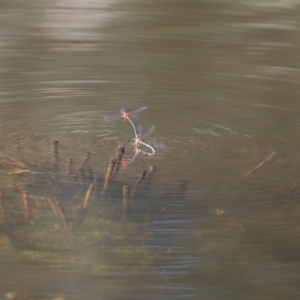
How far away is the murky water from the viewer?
1602mm

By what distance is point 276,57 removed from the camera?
3406mm

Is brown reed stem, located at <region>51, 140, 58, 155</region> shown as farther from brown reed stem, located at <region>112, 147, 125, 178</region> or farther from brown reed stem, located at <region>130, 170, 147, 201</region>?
brown reed stem, located at <region>130, 170, 147, 201</region>

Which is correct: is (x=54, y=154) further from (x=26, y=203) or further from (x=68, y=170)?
(x=26, y=203)

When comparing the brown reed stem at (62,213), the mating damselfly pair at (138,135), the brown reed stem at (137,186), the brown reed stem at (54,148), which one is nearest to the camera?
the brown reed stem at (62,213)

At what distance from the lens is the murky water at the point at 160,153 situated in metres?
1.60

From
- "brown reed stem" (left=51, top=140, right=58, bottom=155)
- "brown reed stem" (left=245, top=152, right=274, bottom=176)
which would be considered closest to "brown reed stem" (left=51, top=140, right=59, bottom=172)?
"brown reed stem" (left=51, top=140, right=58, bottom=155)

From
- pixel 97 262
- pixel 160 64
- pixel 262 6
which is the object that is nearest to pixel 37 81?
pixel 160 64

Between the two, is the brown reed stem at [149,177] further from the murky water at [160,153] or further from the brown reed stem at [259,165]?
the brown reed stem at [259,165]

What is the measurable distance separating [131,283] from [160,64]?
1841 mm

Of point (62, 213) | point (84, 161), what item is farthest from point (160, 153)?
point (62, 213)

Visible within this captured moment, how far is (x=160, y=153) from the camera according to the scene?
7.20 feet

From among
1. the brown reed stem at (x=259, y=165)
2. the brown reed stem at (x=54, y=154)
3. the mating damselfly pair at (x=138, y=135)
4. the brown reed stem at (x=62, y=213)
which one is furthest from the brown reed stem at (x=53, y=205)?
the brown reed stem at (x=259, y=165)

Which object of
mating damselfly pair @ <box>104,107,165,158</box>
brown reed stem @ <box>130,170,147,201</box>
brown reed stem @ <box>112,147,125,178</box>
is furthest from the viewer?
mating damselfly pair @ <box>104,107,165,158</box>

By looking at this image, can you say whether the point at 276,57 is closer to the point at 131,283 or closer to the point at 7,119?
the point at 7,119
